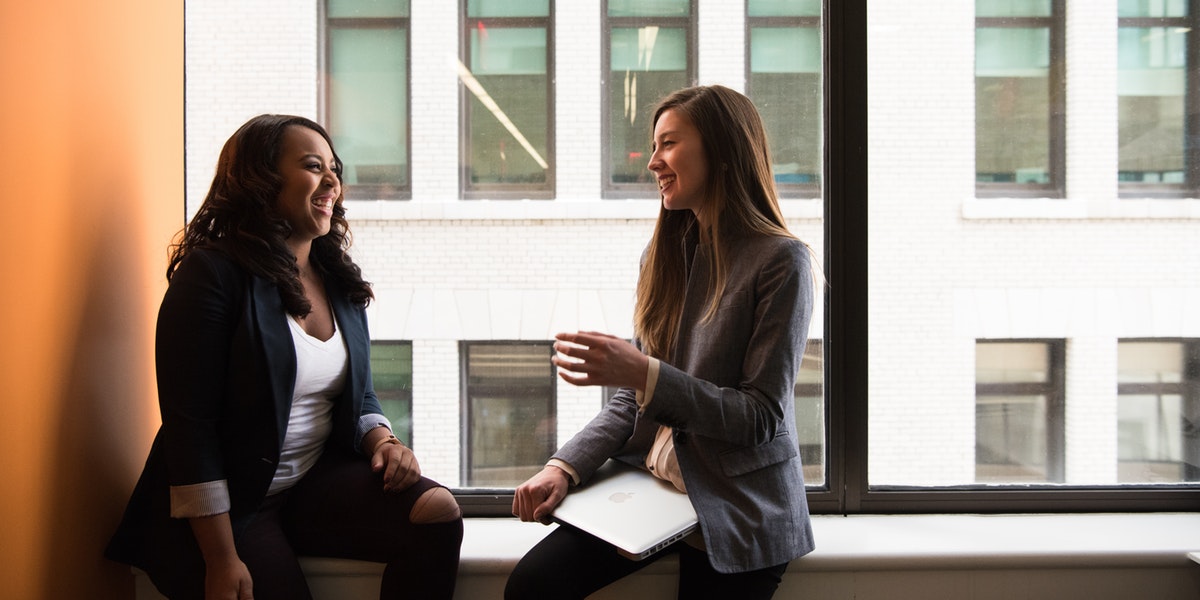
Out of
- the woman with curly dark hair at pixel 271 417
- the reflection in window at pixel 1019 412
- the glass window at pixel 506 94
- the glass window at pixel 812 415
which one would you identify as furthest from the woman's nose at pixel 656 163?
the reflection in window at pixel 1019 412

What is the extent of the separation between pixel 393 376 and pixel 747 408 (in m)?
1.23

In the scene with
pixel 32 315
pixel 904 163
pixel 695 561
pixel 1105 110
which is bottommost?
pixel 695 561

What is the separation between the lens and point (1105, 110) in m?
2.29

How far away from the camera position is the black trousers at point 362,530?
1.61 meters

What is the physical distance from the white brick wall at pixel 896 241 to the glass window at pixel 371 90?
0.16 ft

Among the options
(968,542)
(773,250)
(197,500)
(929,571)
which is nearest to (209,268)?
(197,500)

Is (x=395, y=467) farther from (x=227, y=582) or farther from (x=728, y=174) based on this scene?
(x=728, y=174)

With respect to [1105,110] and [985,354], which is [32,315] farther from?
[1105,110]

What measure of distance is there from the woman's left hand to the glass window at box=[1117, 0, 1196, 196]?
2219mm

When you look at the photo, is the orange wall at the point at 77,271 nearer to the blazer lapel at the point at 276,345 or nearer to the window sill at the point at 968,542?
the blazer lapel at the point at 276,345

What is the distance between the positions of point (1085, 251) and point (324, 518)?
2274mm

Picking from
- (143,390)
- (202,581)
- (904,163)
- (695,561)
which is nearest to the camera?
(202,581)

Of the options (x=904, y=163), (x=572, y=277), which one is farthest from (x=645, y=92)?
(x=904, y=163)

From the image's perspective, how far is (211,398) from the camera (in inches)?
58.2
